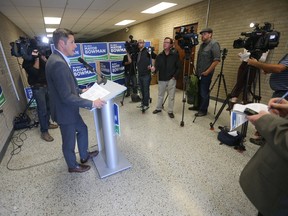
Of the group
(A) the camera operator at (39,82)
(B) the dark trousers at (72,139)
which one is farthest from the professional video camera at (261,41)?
(A) the camera operator at (39,82)

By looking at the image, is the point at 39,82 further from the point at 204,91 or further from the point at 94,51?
the point at 204,91

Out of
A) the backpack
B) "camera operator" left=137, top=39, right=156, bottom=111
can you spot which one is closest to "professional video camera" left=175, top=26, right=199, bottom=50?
"camera operator" left=137, top=39, right=156, bottom=111

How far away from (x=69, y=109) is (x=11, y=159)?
4.44 ft

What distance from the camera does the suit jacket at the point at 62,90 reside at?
4.36 ft

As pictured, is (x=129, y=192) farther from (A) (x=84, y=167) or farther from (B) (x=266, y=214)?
(B) (x=266, y=214)

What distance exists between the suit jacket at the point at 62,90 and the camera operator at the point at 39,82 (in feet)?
4.00

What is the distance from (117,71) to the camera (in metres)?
4.77

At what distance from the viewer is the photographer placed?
25.9 inches

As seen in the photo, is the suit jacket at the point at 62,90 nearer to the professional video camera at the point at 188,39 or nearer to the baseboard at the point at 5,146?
the baseboard at the point at 5,146

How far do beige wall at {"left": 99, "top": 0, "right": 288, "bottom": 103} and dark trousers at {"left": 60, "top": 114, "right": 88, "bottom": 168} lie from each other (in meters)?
3.45

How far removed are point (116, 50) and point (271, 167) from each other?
15.1 ft

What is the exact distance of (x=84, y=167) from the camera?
1.83 m

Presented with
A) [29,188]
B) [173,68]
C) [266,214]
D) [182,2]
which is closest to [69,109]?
[29,188]

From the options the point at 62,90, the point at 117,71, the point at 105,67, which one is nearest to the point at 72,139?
the point at 62,90
